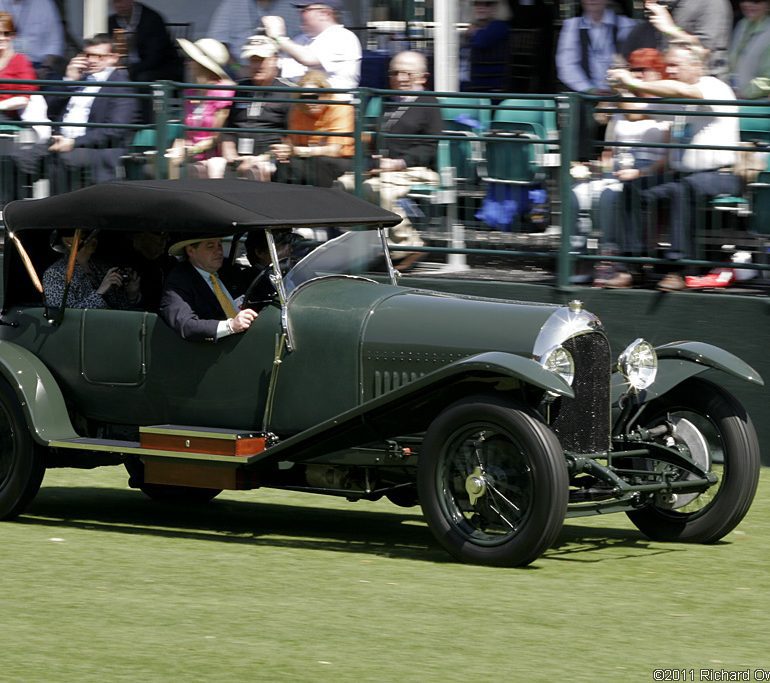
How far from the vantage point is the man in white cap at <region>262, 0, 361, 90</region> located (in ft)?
41.4

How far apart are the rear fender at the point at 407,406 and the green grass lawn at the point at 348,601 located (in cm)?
48

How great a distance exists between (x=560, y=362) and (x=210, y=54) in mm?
6468

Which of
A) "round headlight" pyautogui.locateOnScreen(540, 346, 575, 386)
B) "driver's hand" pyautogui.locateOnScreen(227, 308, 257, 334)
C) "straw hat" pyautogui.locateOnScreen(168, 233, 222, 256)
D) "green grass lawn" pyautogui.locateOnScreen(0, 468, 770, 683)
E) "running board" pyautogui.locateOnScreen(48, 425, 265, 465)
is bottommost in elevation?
"green grass lawn" pyautogui.locateOnScreen(0, 468, 770, 683)

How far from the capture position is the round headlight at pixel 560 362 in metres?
7.24

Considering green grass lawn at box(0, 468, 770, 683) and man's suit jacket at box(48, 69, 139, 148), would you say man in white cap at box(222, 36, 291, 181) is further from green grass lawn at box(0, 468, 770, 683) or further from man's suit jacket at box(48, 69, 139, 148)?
green grass lawn at box(0, 468, 770, 683)

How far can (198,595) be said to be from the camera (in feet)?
21.3

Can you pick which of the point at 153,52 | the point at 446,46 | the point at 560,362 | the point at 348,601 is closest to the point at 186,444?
the point at 348,601

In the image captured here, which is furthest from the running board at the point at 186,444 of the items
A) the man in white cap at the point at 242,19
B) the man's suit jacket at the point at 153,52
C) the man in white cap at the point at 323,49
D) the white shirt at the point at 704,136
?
the man's suit jacket at the point at 153,52

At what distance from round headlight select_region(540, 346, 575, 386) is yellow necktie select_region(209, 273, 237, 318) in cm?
165

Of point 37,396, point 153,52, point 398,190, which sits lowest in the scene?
point 37,396

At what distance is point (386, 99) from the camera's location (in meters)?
11.6

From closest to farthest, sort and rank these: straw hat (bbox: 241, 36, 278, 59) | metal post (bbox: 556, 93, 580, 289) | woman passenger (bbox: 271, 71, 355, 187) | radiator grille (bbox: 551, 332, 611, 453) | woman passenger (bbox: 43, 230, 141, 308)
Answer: radiator grille (bbox: 551, 332, 611, 453)
woman passenger (bbox: 43, 230, 141, 308)
metal post (bbox: 556, 93, 580, 289)
woman passenger (bbox: 271, 71, 355, 187)
straw hat (bbox: 241, 36, 278, 59)

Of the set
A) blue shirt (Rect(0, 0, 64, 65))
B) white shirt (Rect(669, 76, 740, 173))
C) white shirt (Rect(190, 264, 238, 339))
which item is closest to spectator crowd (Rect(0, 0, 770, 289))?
white shirt (Rect(669, 76, 740, 173))

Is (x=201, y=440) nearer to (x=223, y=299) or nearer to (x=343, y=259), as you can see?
(x=223, y=299)
